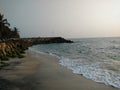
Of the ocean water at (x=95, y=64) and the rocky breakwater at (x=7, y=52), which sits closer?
the ocean water at (x=95, y=64)

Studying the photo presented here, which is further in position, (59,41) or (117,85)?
(59,41)

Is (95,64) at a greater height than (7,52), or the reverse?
(7,52)

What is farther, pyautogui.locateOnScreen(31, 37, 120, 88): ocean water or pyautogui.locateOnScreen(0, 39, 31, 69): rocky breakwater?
pyautogui.locateOnScreen(0, 39, 31, 69): rocky breakwater

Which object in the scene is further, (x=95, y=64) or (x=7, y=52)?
(x=7, y=52)

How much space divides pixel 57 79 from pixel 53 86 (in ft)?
6.98

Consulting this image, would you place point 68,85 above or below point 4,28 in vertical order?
below

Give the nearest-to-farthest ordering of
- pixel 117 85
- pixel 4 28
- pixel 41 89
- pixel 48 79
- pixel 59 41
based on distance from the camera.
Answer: pixel 41 89, pixel 117 85, pixel 48 79, pixel 4 28, pixel 59 41

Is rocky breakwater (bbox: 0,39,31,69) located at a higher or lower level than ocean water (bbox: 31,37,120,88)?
higher

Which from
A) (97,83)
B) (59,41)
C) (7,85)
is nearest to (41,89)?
(7,85)

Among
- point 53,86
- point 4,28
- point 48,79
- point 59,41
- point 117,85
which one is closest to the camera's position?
point 53,86

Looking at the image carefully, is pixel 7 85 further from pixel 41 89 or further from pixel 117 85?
pixel 117 85

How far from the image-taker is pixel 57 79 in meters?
Answer: 15.1

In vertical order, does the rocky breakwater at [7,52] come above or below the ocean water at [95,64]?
above

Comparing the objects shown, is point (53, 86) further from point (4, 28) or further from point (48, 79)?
point (4, 28)
